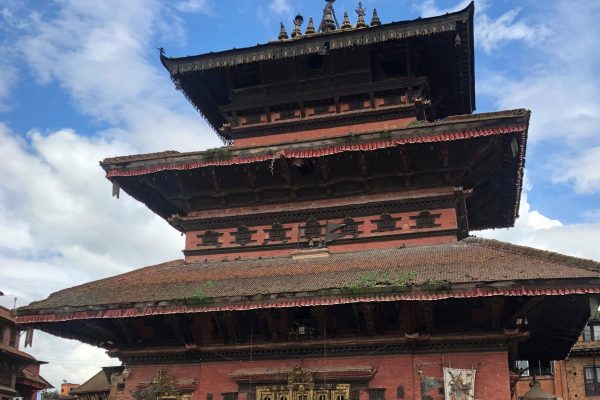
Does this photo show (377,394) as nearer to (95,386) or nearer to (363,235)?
(363,235)

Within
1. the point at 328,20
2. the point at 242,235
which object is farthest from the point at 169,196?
the point at 328,20

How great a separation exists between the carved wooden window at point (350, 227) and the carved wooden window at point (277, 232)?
157 cm

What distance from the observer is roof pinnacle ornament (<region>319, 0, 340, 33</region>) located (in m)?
22.1

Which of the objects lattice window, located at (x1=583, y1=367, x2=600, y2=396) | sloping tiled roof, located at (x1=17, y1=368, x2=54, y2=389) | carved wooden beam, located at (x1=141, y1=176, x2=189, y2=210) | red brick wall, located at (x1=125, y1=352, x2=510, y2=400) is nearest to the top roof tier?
carved wooden beam, located at (x1=141, y1=176, x2=189, y2=210)

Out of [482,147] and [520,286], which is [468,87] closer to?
[482,147]

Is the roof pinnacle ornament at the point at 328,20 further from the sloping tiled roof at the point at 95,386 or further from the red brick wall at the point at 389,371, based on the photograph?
the sloping tiled roof at the point at 95,386

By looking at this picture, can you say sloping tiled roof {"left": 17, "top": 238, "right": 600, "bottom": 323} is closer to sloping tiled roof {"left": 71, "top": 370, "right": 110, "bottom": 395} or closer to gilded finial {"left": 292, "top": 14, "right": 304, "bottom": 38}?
gilded finial {"left": 292, "top": 14, "right": 304, "bottom": 38}

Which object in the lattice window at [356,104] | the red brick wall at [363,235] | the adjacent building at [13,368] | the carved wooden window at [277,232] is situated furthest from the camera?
the adjacent building at [13,368]

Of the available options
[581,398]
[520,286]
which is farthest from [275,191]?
[581,398]

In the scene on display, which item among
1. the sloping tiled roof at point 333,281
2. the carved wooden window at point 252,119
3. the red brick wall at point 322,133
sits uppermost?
the carved wooden window at point 252,119

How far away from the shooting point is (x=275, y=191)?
663 inches

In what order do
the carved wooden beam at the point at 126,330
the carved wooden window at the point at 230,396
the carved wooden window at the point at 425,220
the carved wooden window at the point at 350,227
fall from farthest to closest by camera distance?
1. the carved wooden window at the point at 350,227
2. the carved wooden window at the point at 425,220
3. the carved wooden beam at the point at 126,330
4. the carved wooden window at the point at 230,396

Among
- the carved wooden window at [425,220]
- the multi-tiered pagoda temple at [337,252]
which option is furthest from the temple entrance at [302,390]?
the carved wooden window at [425,220]

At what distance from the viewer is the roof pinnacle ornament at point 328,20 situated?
22.1 meters
